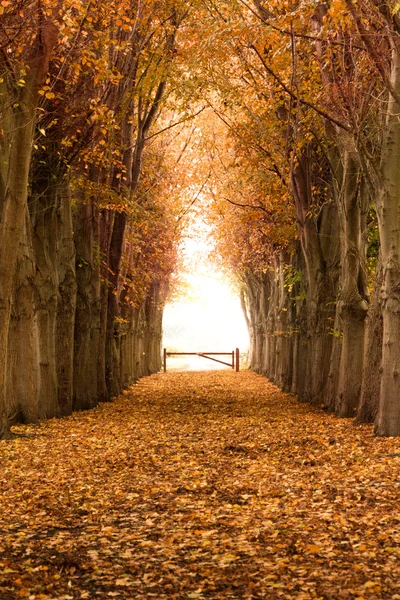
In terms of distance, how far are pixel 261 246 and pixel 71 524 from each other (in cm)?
2972

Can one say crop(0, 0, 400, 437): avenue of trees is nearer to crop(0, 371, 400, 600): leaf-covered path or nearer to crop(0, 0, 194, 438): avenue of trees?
crop(0, 0, 194, 438): avenue of trees

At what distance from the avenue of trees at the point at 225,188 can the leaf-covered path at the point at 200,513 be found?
2.10 meters

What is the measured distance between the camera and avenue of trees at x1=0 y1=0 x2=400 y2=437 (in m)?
14.7

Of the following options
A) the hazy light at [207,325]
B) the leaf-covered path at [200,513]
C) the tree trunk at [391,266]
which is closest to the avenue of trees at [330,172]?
the tree trunk at [391,266]

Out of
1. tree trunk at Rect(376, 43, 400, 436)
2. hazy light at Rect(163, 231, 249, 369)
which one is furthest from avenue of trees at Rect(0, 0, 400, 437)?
hazy light at Rect(163, 231, 249, 369)

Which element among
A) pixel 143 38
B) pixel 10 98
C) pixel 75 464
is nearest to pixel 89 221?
pixel 143 38

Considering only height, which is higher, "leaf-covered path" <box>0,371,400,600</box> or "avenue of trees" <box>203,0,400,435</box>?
"avenue of trees" <box>203,0,400,435</box>

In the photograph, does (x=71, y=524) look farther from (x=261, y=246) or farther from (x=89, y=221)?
(x=261, y=246)

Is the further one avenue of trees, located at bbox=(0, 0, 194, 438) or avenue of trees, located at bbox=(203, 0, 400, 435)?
avenue of trees, located at bbox=(203, 0, 400, 435)

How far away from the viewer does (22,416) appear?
17.7 metres

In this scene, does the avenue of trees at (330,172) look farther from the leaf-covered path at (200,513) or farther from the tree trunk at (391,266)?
the leaf-covered path at (200,513)

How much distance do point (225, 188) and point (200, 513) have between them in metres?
22.4

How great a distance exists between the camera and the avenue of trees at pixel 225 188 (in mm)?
14695

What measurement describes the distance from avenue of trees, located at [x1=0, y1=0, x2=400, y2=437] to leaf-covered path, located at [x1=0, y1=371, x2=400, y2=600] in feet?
6.90
